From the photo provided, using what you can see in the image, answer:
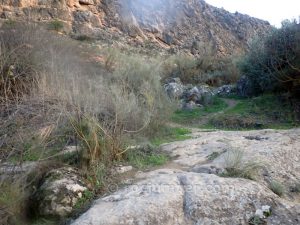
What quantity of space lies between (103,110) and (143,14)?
21.9 metres

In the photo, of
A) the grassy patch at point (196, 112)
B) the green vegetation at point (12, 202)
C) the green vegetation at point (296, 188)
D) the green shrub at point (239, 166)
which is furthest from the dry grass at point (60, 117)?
→ the green vegetation at point (296, 188)

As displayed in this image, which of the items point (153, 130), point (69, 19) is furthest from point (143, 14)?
point (153, 130)

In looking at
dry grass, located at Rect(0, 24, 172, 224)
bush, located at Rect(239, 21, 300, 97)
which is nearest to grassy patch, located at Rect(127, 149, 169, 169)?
dry grass, located at Rect(0, 24, 172, 224)

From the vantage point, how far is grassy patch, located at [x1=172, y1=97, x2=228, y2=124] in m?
10.4

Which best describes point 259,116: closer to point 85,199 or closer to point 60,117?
point 60,117

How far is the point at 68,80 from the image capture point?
747 cm

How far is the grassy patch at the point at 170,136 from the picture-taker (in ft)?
24.3

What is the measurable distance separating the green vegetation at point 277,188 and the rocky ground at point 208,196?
33 mm

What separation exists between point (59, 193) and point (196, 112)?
709 centimetres

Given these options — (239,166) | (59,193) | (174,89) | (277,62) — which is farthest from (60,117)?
(174,89)

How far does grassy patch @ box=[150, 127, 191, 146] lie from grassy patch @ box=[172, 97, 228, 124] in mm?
1744

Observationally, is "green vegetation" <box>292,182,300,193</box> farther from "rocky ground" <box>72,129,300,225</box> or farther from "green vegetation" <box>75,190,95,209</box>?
"green vegetation" <box>75,190,95,209</box>

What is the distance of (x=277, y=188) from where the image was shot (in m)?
4.78

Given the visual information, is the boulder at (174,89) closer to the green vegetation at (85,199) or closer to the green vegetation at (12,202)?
→ the green vegetation at (85,199)
